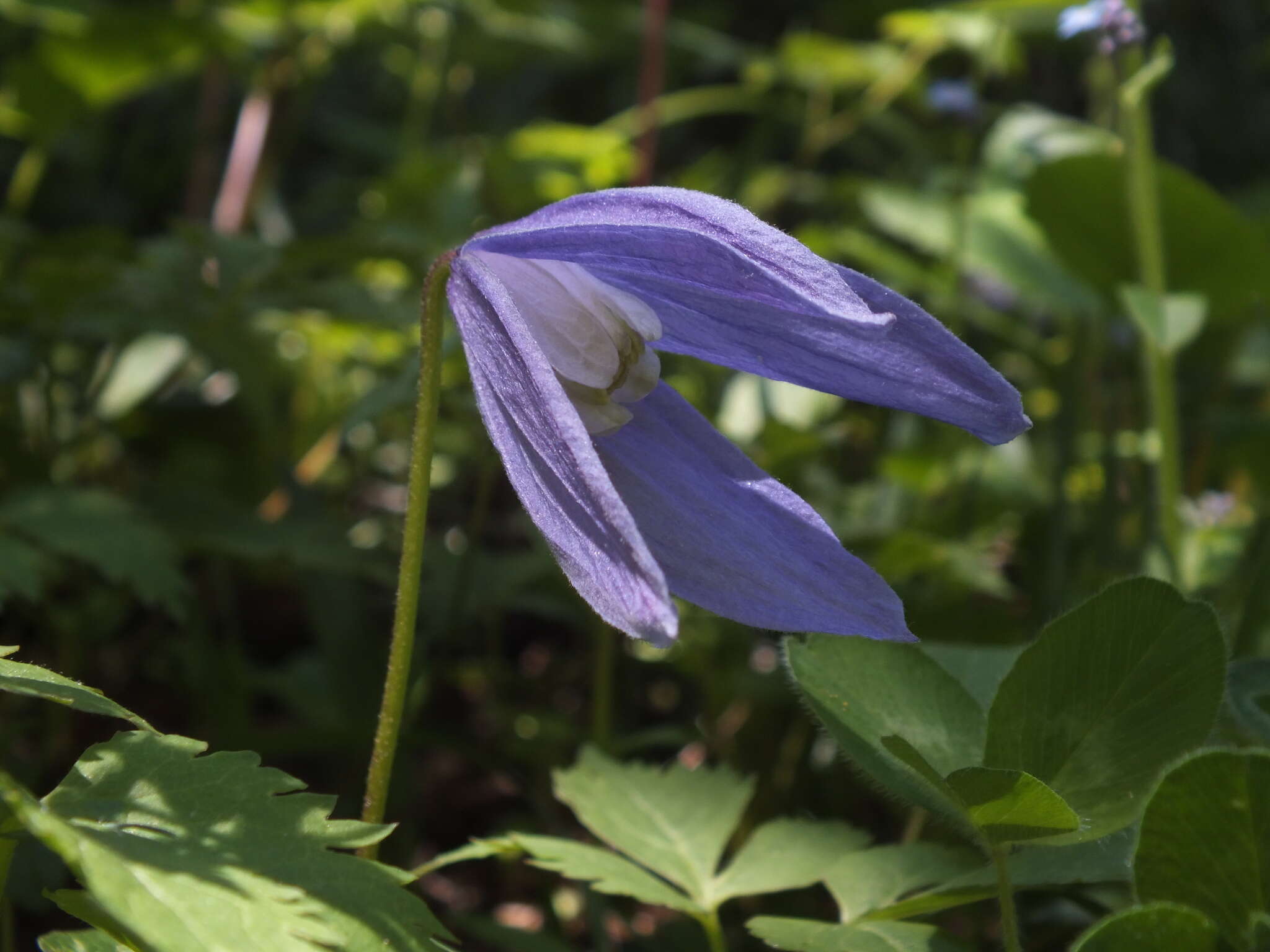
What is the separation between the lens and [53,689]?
83 cm

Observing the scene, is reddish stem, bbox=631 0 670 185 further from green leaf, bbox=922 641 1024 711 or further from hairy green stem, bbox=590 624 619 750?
green leaf, bbox=922 641 1024 711

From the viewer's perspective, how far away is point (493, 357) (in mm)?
952

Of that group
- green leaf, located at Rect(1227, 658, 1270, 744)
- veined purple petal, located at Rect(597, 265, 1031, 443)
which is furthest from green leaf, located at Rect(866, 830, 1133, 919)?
veined purple petal, located at Rect(597, 265, 1031, 443)

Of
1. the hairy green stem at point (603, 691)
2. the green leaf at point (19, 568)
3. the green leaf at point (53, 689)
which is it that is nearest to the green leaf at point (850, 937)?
the green leaf at point (53, 689)

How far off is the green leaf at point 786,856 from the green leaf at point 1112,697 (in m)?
0.24

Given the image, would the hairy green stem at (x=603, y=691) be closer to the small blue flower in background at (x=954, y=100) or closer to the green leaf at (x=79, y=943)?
the green leaf at (x=79, y=943)

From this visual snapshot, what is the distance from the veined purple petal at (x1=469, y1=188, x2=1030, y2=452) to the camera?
35.4 inches

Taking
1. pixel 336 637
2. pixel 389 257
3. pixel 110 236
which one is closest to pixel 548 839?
pixel 336 637

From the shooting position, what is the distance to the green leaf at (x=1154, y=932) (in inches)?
31.0

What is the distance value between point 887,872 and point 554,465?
49cm

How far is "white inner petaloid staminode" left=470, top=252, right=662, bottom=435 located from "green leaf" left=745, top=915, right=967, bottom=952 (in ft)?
1.40

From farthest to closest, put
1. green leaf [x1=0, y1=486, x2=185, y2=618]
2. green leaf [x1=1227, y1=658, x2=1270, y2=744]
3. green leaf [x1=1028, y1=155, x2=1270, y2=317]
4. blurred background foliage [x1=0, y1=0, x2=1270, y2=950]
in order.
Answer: green leaf [x1=1028, y1=155, x2=1270, y2=317] → blurred background foliage [x1=0, y1=0, x2=1270, y2=950] → green leaf [x1=0, y1=486, x2=185, y2=618] → green leaf [x1=1227, y1=658, x2=1270, y2=744]

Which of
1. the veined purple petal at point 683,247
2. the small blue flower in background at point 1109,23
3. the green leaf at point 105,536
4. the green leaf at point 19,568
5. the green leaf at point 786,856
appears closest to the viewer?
the veined purple petal at point 683,247

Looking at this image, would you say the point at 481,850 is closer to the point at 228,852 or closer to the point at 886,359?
the point at 228,852
